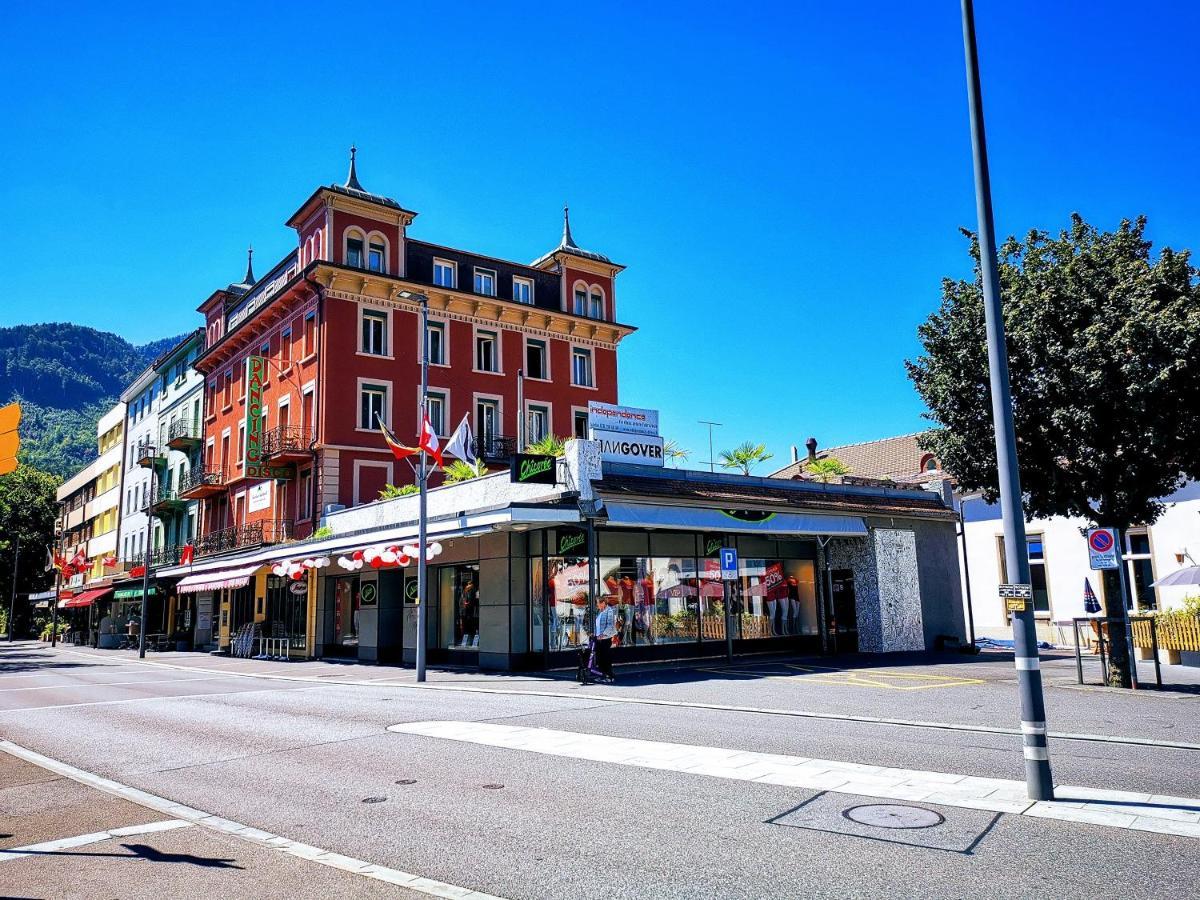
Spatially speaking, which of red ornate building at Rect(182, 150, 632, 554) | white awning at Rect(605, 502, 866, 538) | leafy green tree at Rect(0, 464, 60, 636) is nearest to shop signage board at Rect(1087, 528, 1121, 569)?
white awning at Rect(605, 502, 866, 538)

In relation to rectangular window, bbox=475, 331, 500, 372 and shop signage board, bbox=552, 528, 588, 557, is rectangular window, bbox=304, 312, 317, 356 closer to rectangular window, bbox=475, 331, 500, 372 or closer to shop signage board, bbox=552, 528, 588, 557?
rectangular window, bbox=475, 331, 500, 372

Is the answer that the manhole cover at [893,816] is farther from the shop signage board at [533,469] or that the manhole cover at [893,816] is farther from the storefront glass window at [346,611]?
the storefront glass window at [346,611]

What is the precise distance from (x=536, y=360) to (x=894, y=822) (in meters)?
36.8

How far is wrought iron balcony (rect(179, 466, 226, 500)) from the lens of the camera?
44562mm

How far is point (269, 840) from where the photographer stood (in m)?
6.96

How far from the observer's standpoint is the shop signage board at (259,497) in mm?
39344

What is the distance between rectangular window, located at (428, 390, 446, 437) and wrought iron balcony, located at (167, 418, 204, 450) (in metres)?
17.9

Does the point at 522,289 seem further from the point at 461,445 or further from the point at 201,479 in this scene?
the point at 461,445

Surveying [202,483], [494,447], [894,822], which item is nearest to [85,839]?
[894,822]

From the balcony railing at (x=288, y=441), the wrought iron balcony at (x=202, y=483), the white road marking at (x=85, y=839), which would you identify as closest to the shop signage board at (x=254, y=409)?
the balcony railing at (x=288, y=441)

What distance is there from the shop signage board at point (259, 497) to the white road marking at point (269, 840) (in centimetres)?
2973

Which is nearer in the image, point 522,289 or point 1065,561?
point 1065,561

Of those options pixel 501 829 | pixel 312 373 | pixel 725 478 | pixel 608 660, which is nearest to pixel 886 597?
pixel 725 478

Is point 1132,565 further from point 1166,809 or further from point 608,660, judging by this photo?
point 1166,809
